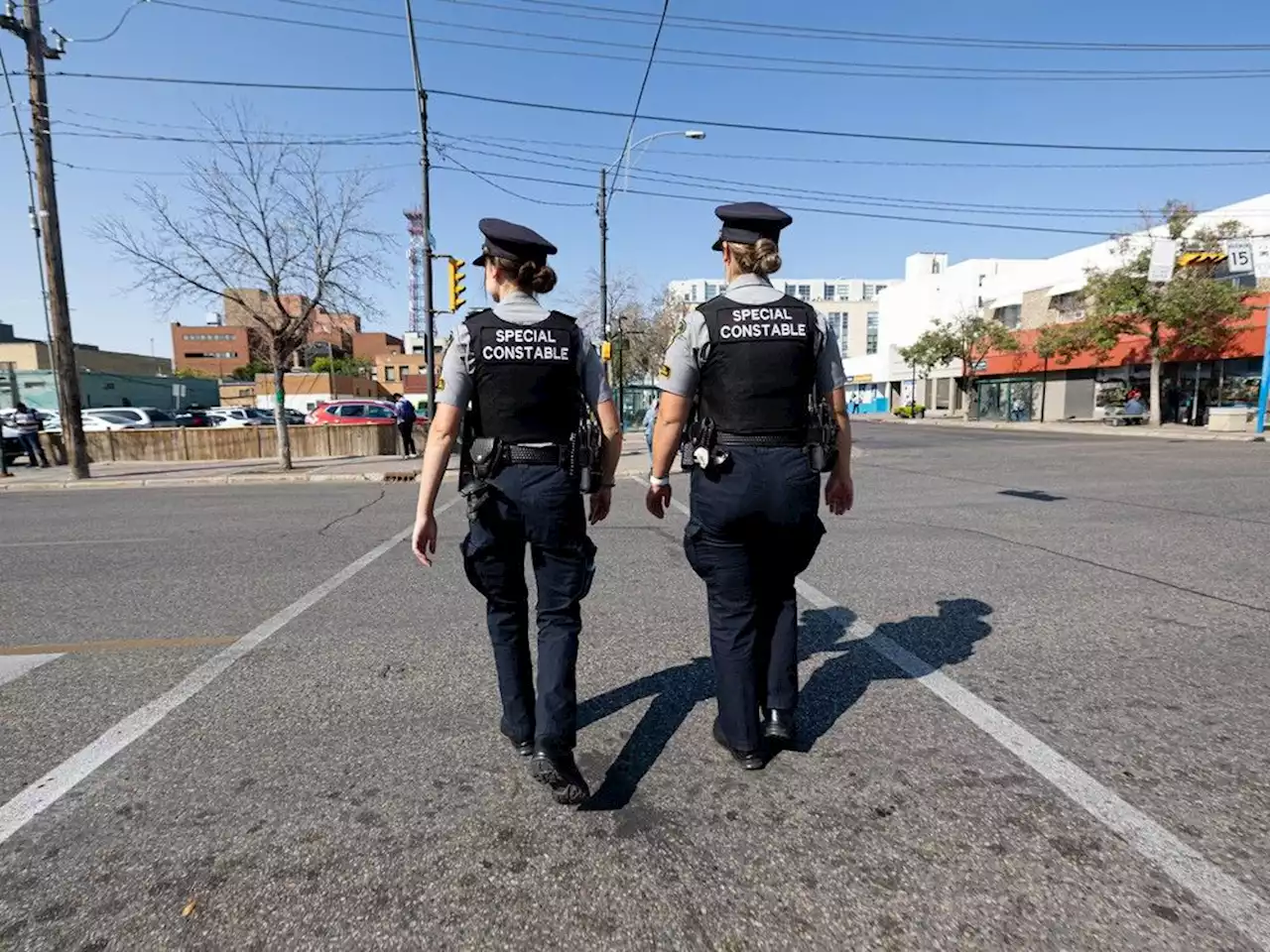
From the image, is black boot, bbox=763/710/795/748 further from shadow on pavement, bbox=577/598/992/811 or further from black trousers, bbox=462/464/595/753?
black trousers, bbox=462/464/595/753

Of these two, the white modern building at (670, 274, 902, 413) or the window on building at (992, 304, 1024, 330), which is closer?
the window on building at (992, 304, 1024, 330)

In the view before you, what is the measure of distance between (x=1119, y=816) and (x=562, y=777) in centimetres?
182

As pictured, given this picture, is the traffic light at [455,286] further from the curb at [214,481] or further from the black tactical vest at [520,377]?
the black tactical vest at [520,377]

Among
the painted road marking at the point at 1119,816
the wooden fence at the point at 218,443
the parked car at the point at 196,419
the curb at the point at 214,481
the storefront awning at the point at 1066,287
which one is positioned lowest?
the curb at the point at 214,481

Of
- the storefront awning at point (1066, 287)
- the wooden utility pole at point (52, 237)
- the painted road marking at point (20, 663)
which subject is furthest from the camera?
the storefront awning at point (1066, 287)

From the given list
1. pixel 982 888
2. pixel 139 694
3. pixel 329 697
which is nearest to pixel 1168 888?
pixel 982 888

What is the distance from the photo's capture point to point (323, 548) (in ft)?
23.1

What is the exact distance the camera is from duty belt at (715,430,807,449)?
255 centimetres

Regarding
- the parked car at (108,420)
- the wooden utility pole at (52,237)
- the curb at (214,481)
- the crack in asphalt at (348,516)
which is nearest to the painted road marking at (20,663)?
the crack in asphalt at (348,516)

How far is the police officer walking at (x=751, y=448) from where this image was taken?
2.52 m

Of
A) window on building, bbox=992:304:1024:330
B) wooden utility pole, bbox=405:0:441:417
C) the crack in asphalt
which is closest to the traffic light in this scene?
wooden utility pole, bbox=405:0:441:417

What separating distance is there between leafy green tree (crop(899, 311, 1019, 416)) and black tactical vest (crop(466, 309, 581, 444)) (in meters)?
44.7

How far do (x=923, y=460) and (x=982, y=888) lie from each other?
16.0m

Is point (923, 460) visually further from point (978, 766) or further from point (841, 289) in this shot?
point (841, 289)
